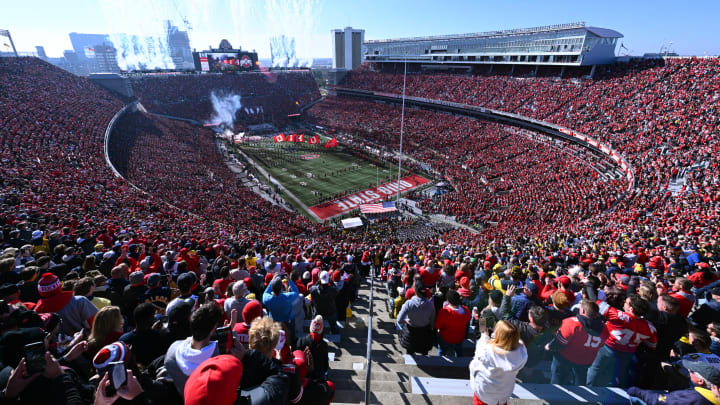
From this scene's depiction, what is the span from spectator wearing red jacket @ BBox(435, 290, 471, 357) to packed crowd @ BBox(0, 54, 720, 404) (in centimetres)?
3

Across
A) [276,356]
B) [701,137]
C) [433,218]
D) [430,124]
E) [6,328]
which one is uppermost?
[6,328]

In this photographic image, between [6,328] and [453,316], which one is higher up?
[6,328]

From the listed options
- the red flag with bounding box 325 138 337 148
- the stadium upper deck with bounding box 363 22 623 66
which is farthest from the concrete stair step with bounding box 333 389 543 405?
the stadium upper deck with bounding box 363 22 623 66

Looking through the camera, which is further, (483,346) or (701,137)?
(701,137)

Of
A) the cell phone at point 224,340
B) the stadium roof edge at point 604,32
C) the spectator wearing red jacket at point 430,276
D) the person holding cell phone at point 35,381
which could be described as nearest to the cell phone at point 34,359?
the person holding cell phone at point 35,381

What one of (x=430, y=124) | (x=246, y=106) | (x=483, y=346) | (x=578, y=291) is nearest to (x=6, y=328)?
(x=483, y=346)

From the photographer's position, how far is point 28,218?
530 inches

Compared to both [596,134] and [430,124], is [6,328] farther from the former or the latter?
[430,124]

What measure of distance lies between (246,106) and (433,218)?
63916 mm

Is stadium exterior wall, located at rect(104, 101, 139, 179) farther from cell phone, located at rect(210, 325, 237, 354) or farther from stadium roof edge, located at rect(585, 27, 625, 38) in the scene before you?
stadium roof edge, located at rect(585, 27, 625, 38)

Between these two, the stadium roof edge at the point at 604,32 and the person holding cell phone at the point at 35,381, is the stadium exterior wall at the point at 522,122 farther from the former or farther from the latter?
the person holding cell phone at the point at 35,381

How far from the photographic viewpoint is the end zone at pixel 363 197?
114ft

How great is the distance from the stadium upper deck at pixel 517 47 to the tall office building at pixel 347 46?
43413 mm

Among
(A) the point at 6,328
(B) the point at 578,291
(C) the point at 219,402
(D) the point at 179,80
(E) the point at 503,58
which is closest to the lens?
(C) the point at 219,402
